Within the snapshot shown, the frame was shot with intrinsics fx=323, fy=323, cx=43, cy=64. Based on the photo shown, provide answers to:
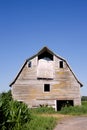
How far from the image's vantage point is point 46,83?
138ft

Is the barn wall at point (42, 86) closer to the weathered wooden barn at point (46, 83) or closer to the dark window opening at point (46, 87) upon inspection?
the weathered wooden barn at point (46, 83)

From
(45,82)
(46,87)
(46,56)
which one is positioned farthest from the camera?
(46,56)

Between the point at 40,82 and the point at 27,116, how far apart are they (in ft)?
53.6

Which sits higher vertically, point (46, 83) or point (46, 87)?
point (46, 83)

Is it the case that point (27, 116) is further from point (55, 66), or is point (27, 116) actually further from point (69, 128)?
point (55, 66)

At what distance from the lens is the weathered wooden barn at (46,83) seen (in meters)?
41.9

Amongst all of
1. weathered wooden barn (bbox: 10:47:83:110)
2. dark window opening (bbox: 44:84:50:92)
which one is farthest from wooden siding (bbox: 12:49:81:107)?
dark window opening (bbox: 44:84:50:92)

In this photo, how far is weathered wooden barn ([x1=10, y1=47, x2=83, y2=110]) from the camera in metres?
41.9

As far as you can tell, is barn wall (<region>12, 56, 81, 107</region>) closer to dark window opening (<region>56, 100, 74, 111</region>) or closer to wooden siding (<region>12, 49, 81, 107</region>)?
wooden siding (<region>12, 49, 81, 107</region>)

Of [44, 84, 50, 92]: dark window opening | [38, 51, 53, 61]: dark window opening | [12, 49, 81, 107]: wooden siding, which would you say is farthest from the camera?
[38, 51, 53, 61]: dark window opening

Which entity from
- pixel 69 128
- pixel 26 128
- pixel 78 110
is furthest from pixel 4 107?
pixel 78 110

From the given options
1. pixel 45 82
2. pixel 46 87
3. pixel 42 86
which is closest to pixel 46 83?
pixel 45 82

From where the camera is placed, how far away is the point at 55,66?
42875mm

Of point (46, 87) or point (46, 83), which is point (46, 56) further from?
point (46, 87)
